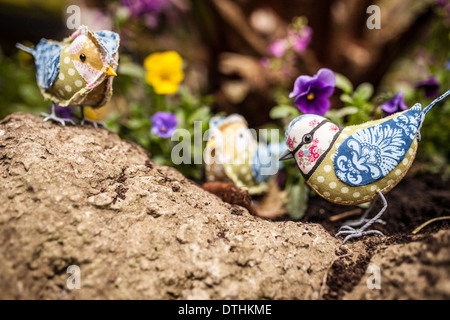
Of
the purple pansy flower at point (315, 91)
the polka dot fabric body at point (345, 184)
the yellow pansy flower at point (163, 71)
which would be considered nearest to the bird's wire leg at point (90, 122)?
the yellow pansy flower at point (163, 71)

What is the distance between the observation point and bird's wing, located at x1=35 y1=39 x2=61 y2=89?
156 centimetres

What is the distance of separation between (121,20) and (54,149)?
4.24 feet

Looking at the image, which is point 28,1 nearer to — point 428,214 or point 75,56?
point 75,56

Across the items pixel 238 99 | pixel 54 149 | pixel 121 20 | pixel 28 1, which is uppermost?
pixel 28 1

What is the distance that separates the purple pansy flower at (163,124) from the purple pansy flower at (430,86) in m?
1.59

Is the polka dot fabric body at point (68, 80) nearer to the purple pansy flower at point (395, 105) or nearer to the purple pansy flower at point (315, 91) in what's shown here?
the purple pansy flower at point (315, 91)

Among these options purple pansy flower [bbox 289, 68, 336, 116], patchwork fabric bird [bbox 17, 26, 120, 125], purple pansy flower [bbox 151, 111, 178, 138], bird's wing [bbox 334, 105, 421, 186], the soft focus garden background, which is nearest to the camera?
bird's wing [bbox 334, 105, 421, 186]

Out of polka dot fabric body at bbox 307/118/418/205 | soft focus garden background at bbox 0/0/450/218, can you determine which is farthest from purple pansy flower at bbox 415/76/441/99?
polka dot fabric body at bbox 307/118/418/205

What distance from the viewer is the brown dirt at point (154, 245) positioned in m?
1.16

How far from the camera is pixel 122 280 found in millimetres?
1180

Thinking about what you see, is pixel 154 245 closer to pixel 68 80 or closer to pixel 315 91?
pixel 68 80

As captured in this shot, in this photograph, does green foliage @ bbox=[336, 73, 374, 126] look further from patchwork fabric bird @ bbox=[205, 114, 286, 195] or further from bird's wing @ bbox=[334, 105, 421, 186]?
bird's wing @ bbox=[334, 105, 421, 186]

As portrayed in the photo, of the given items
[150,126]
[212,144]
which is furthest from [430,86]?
[150,126]
